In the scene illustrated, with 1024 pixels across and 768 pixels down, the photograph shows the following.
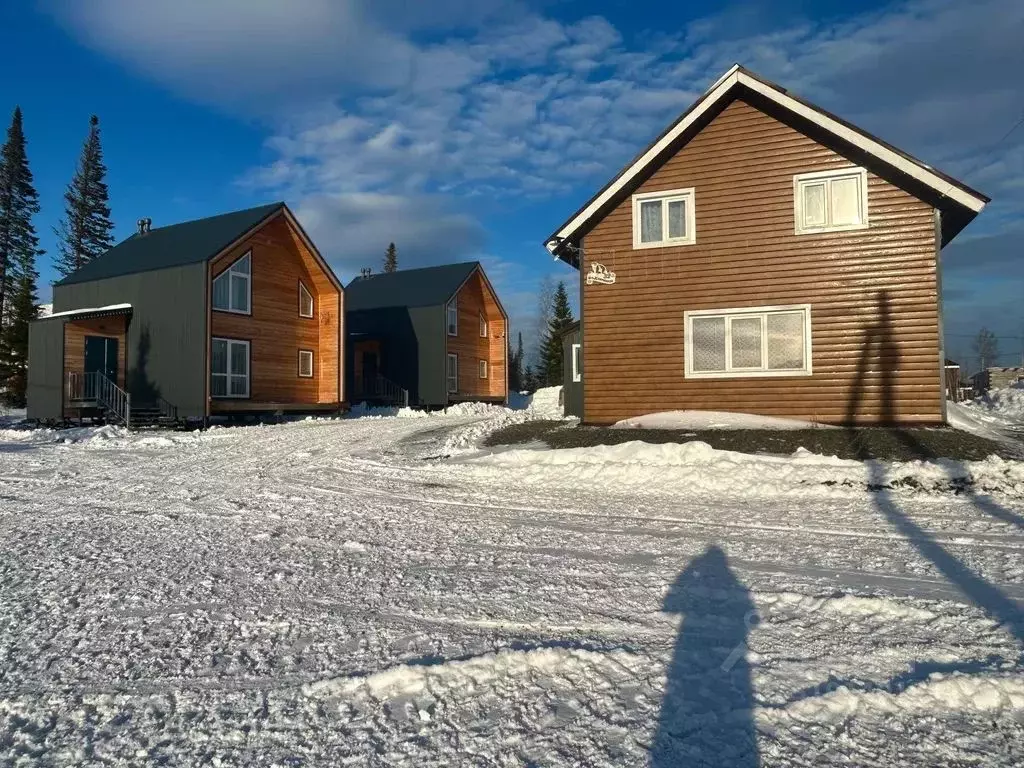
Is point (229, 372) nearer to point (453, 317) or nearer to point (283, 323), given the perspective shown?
point (283, 323)

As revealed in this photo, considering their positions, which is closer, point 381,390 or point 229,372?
point 229,372

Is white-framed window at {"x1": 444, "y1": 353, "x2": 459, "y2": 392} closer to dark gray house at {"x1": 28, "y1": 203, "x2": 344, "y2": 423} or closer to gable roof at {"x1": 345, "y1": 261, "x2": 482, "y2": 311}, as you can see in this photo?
gable roof at {"x1": 345, "y1": 261, "x2": 482, "y2": 311}

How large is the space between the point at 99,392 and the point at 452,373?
1487cm

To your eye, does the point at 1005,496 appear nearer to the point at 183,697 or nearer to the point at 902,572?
→ the point at 902,572

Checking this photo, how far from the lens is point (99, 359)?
70.3 ft

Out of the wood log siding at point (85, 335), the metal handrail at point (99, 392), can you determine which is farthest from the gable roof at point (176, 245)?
the metal handrail at point (99, 392)

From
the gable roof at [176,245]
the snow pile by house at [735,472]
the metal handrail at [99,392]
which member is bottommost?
the snow pile by house at [735,472]

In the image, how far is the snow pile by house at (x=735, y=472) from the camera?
348 inches

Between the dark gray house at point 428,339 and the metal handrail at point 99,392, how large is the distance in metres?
10.8

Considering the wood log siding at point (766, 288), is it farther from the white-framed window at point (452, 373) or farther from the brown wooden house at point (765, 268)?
the white-framed window at point (452, 373)

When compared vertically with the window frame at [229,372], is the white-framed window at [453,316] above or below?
above

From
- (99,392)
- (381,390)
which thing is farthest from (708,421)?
(381,390)

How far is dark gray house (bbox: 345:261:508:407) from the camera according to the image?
30.9m

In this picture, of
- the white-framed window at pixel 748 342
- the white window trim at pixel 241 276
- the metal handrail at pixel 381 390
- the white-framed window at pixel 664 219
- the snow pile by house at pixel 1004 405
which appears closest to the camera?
the white-framed window at pixel 748 342
